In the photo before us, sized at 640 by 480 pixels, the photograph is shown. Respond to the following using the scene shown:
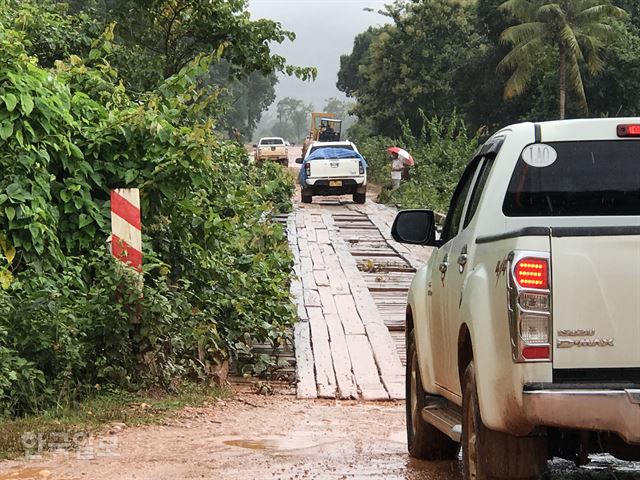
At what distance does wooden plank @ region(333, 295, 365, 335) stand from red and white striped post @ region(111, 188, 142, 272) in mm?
3754

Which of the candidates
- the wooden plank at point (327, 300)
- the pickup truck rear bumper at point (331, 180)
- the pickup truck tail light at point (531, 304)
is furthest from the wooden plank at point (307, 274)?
the pickup truck rear bumper at point (331, 180)

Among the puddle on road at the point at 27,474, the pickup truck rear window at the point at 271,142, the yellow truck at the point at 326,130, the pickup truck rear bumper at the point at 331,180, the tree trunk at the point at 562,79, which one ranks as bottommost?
the puddle on road at the point at 27,474

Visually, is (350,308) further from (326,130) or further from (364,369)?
(326,130)

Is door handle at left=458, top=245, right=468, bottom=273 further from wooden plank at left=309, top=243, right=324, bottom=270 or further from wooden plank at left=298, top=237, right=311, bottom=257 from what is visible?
wooden plank at left=298, top=237, right=311, bottom=257

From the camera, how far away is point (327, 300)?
14.9 metres

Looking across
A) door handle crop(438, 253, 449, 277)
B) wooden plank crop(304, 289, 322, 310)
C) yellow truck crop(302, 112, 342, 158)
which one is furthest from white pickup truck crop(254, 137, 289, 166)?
door handle crop(438, 253, 449, 277)

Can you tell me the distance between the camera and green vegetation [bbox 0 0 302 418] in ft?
30.3

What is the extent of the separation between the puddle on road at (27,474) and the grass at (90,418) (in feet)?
1.50

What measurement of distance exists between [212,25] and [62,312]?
1231 cm

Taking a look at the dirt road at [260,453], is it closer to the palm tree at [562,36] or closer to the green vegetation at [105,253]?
the green vegetation at [105,253]

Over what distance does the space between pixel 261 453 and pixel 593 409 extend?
350 cm

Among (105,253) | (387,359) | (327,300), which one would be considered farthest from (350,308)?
(105,253)

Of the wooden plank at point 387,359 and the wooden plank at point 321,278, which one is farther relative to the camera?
the wooden plank at point 321,278

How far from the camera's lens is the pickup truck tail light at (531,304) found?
4383mm
